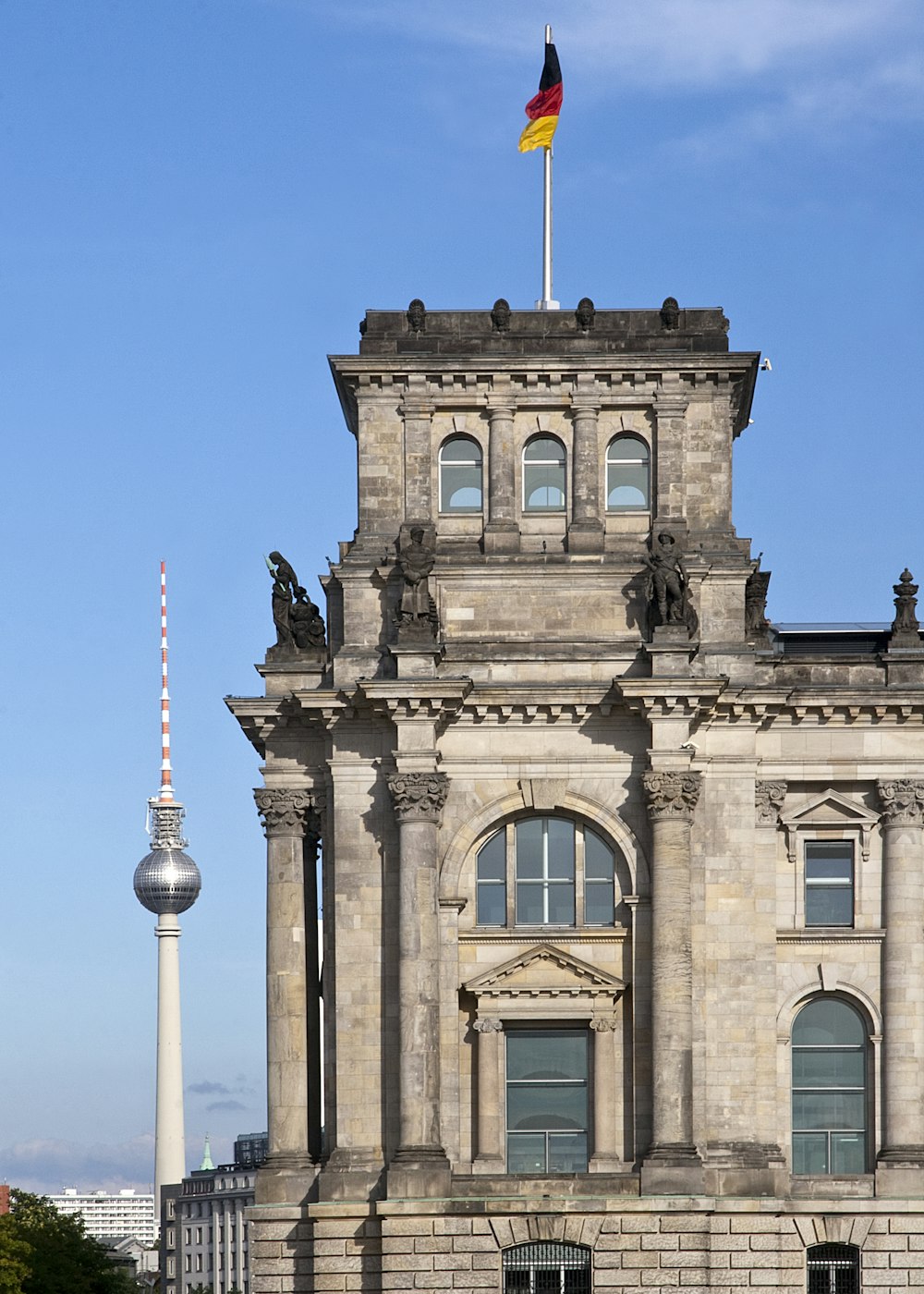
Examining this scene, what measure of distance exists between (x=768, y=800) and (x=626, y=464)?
9035 mm

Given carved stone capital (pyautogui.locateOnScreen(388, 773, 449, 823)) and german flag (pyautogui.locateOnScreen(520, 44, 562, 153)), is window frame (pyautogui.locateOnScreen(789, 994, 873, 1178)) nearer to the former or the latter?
carved stone capital (pyautogui.locateOnScreen(388, 773, 449, 823))

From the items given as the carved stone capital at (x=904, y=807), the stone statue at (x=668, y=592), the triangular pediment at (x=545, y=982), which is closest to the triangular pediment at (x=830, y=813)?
the carved stone capital at (x=904, y=807)

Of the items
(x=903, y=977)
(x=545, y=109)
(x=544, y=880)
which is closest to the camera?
(x=544, y=880)

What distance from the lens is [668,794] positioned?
63.2 metres

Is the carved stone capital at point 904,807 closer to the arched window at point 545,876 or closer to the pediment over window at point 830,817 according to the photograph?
the pediment over window at point 830,817

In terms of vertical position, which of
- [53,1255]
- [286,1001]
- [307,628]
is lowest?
[53,1255]

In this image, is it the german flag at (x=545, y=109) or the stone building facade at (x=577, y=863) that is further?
the german flag at (x=545, y=109)

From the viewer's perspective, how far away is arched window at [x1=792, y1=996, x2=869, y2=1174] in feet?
212

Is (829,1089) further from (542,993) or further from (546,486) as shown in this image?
(546,486)

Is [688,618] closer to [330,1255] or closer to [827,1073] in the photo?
[827,1073]

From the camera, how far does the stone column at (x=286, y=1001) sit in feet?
210

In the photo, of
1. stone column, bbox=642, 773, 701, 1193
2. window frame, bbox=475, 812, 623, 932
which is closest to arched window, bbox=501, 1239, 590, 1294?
stone column, bbox=642, 773, 701, 1193

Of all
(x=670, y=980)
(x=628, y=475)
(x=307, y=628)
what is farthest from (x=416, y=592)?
(x=670, y=980)

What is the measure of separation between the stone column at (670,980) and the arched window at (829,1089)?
3.81m
